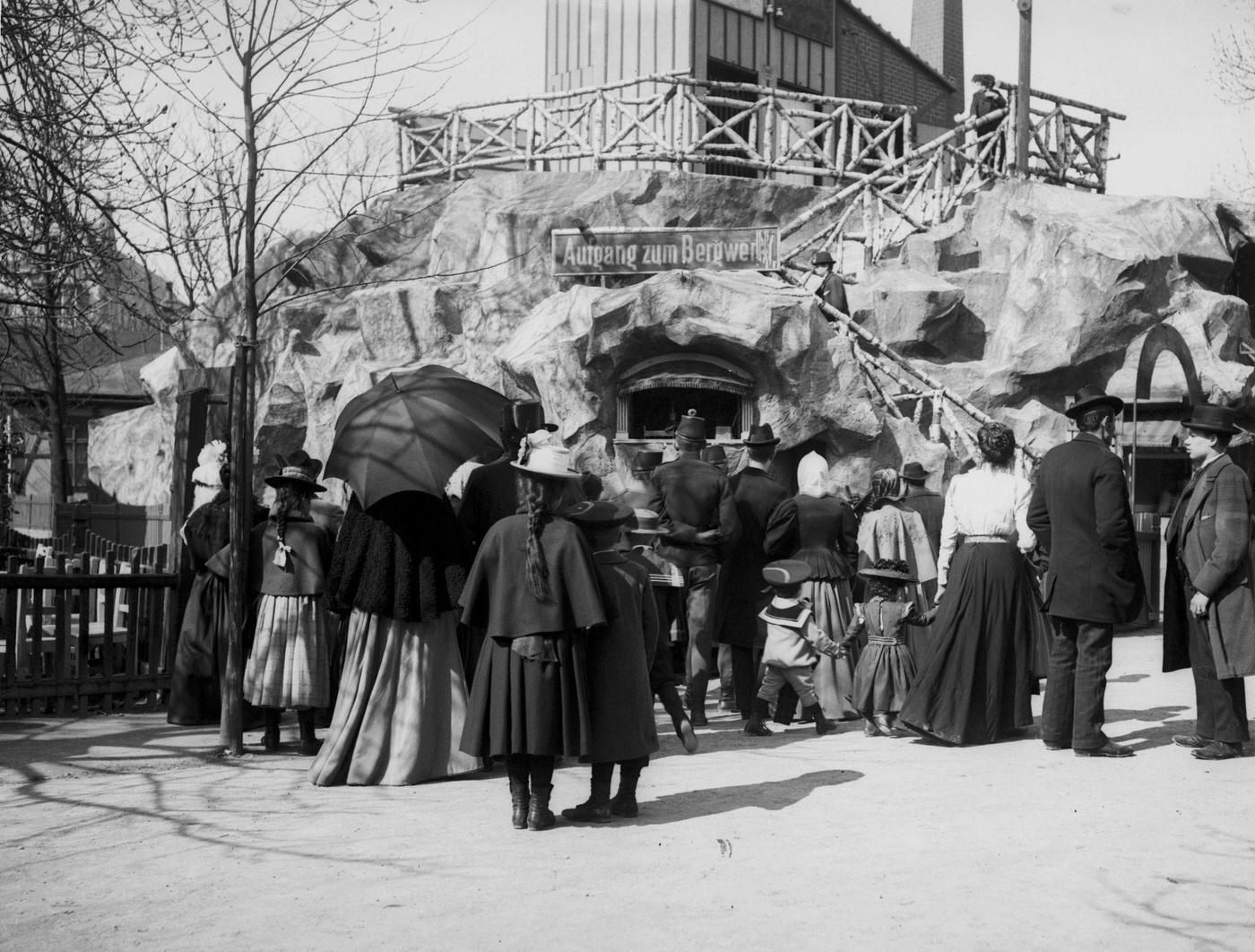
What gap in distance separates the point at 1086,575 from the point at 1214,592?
0.64 meters

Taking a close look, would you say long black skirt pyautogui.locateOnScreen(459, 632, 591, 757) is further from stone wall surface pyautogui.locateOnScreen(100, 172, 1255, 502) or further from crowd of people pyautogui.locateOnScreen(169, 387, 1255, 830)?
stone wall surface pyautogui.locateOnScreen(100, 172, 1255, 502)

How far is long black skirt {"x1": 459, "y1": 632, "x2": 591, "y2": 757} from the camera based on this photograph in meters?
5.98

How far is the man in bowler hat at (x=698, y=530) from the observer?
369 inches

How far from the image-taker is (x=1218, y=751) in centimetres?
748

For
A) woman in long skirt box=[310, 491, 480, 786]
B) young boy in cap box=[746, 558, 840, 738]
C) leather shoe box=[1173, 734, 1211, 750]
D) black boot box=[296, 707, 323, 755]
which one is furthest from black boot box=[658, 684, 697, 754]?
leather shoe box=[1173, 734, 1211, 750]

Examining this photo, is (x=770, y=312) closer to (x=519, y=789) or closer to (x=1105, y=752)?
(x=1105, y=752)

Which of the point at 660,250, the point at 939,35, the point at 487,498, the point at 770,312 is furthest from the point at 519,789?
the point at 939,35

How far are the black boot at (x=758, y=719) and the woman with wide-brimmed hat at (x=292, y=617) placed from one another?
2504 millimetres

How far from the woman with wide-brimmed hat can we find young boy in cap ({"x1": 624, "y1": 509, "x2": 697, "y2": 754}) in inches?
71.0

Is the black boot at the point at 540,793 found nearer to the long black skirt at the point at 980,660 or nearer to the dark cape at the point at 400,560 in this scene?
the dark cape at the point at 400,560

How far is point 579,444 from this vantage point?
17266 millimetres

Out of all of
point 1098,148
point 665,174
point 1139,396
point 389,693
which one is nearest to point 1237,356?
point 1098,148

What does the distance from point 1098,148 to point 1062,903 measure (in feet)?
69.8

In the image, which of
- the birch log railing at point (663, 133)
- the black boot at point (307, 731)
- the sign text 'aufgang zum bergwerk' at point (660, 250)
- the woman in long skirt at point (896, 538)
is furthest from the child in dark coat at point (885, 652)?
the birch log railing at point (663, 133)
